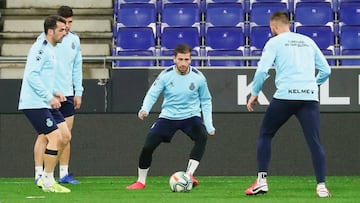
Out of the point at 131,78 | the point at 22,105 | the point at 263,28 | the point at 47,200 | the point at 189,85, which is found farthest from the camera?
the point at 263,28

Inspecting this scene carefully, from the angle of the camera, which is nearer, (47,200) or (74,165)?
(47,200)

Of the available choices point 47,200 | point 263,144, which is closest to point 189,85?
point 263,144

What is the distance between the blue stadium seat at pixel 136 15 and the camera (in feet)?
57.2

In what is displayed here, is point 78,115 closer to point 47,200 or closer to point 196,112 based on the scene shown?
point 196,112

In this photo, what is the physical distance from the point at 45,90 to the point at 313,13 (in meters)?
7.65

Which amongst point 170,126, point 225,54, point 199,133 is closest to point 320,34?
point 225,54

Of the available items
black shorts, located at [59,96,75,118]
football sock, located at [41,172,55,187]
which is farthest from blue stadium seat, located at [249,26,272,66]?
football sock, located at [41,172,55,187]

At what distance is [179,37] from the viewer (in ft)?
55.0

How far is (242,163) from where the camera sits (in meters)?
14.4

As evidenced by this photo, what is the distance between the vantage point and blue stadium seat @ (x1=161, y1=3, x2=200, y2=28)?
682 inches

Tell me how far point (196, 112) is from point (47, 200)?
2.68 meters

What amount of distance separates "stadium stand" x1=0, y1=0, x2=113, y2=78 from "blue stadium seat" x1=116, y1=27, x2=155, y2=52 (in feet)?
2.43

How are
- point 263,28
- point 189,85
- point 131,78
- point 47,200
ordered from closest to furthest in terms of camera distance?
point 47,200 < point 189,85 < point 131,78 < point 263,28

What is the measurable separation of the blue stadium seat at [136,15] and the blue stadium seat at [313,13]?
7.75 ft
